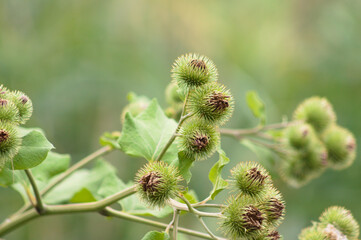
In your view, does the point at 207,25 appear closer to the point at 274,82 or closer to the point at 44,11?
the point at 274,82

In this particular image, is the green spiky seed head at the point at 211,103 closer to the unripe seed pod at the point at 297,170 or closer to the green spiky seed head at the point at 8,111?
the green spiky seed head at the point at 8,111

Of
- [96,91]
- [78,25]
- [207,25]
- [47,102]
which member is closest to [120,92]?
[96,91]

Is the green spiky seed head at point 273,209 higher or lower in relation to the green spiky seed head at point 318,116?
lower

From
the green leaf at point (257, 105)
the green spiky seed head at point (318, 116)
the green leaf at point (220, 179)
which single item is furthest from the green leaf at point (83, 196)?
the green spiky seed head at point (318, 116)

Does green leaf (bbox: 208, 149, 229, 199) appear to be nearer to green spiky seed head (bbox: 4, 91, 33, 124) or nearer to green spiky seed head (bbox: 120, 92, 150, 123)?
green spiky seed head (bbox: 4, 91, 33, 124)

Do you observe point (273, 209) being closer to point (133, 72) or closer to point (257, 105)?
point (257, 105)
